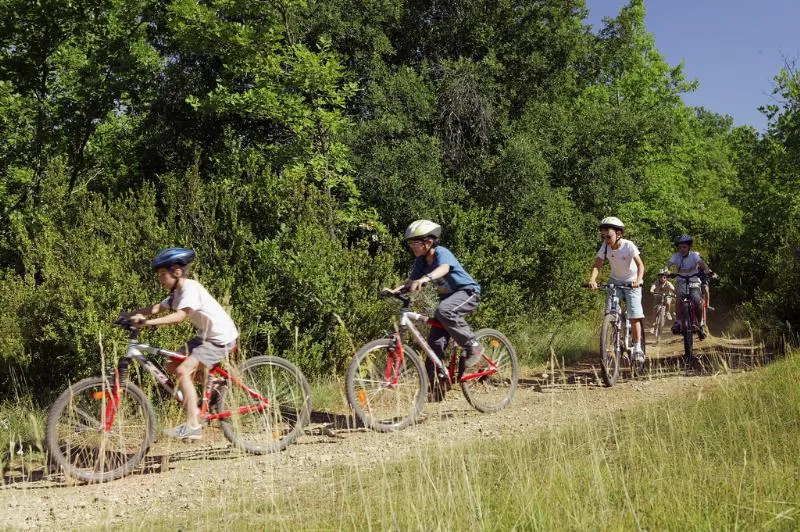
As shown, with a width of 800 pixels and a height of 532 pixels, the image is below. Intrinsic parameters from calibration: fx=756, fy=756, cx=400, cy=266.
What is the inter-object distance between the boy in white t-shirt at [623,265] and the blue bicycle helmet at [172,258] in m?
5.13

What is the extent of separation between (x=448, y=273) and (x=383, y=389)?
135cm

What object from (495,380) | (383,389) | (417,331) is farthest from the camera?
(495,380)

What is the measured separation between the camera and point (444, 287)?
24.6 ft

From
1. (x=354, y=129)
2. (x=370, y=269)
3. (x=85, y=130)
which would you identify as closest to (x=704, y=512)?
(x=370, y=269)

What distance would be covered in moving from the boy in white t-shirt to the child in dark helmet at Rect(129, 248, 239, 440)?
490cm

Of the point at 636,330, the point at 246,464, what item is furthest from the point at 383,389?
the point at 636,330

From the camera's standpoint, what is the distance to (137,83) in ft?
49.3

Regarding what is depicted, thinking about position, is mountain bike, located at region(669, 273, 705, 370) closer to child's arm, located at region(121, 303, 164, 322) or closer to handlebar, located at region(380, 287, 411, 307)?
handlebar, located at region(380, 287, 411, 307)

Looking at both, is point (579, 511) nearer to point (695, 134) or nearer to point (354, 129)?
point (354, 129)

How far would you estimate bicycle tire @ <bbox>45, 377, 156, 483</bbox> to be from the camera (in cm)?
559

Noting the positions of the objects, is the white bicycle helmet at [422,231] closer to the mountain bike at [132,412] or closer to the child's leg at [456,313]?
the child's leg at [456,313]

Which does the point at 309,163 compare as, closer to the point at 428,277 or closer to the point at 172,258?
the point at 428,277

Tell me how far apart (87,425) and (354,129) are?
9.78m

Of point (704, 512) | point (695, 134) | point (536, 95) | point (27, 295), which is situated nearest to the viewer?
point (704, 512)
